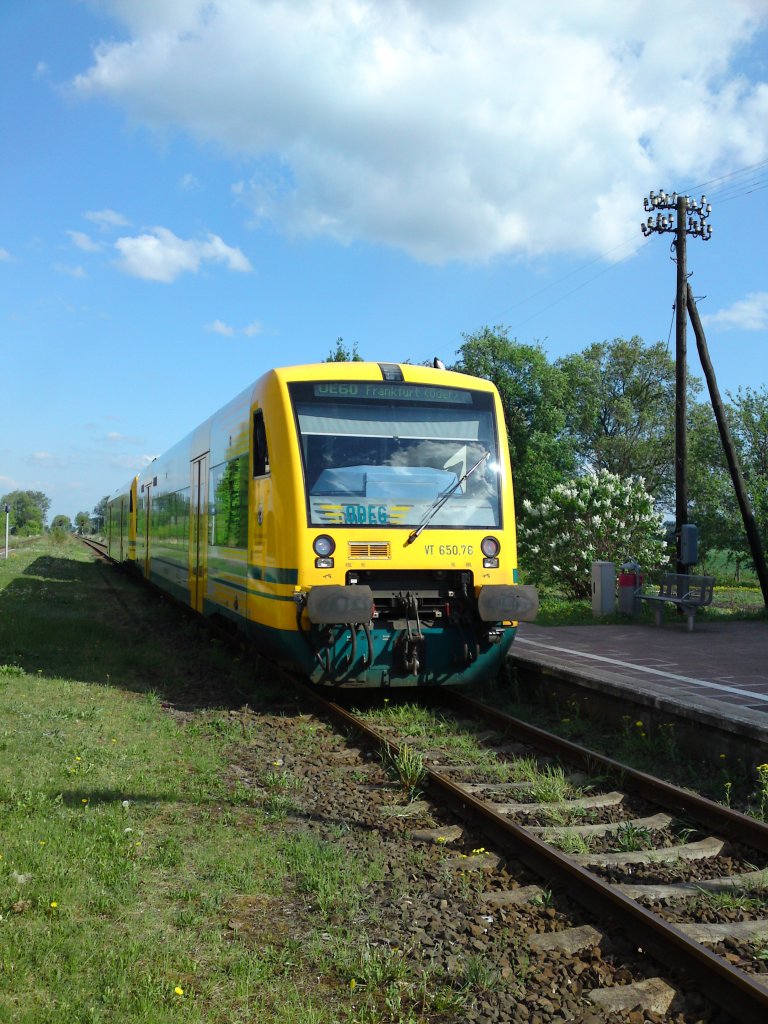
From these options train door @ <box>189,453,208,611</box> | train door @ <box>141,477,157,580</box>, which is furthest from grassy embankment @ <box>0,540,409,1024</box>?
train door @ <box>141,477,157,580</box>

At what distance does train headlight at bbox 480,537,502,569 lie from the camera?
27.6ft

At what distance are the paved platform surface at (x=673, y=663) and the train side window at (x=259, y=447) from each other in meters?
3.38

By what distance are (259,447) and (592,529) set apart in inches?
464

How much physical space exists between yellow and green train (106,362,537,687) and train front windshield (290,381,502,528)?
0.01m

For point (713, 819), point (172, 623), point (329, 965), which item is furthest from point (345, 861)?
point (172, 623)

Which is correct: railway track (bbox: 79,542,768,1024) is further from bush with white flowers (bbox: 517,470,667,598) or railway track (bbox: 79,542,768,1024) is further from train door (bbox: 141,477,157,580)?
train door (bbox: 141,477,157,580)

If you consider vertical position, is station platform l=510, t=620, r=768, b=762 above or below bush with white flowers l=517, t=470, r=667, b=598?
below

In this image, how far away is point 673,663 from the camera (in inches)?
403

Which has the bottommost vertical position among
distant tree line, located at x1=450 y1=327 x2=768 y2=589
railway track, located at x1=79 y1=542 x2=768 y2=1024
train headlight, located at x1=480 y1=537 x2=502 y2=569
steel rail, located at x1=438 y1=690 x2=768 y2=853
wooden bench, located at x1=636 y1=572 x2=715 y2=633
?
railway track, located at x1=79 y1=542 x2=768 y2=1024

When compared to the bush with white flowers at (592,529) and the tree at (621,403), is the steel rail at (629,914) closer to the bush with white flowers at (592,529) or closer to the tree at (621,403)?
the bush with white flowers at (592,529)

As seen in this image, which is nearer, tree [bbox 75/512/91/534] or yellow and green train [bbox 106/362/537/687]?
yellow and green train [bbox 106/362/537/687]

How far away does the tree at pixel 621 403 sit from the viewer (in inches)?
2404

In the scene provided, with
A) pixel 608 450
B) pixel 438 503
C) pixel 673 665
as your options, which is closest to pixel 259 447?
pixel 438 503

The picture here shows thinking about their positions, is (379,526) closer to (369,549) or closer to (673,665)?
(369,549)
